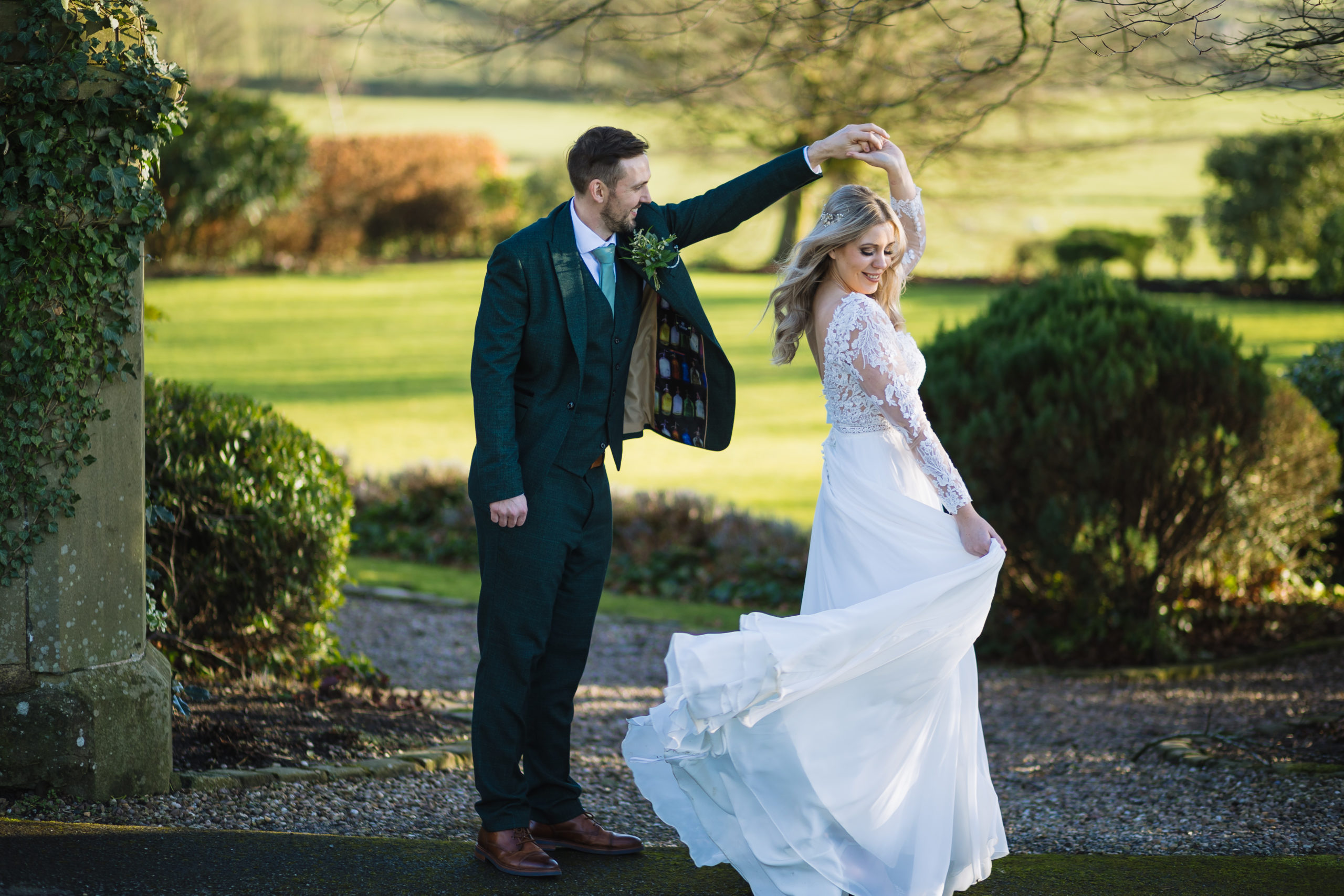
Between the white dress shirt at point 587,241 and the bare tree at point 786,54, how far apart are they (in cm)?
135

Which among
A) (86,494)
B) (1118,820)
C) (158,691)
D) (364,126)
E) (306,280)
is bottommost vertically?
(1118,820)

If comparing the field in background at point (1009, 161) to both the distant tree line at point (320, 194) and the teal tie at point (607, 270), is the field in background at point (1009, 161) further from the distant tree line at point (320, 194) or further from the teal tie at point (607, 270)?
the teal tie at point (607, 270)

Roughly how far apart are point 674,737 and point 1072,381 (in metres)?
3.83

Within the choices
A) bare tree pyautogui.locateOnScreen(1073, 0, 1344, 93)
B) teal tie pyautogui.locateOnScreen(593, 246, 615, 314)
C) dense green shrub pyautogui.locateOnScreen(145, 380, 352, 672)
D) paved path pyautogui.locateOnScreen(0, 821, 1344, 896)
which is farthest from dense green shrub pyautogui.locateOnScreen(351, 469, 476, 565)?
bare tree pyautogui.locateOnScreen(1073, 0, 1344, 93)

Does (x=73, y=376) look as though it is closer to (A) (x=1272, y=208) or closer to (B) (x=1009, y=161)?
(A) (x=1272, y=208)

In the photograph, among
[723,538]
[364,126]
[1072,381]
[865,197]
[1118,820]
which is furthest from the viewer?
[364,126]

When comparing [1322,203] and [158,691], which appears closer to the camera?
[158,691]

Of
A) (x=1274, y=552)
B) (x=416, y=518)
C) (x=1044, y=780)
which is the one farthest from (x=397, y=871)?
(x=416, y=518)

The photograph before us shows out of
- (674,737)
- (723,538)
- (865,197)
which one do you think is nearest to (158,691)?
(674,737)

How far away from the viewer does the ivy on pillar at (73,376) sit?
353 cm

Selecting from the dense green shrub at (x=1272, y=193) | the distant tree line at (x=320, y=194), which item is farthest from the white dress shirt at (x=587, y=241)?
the distant tree line at (x=320, y=194)

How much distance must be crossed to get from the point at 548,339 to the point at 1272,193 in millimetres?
20672

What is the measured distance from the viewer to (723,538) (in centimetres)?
889

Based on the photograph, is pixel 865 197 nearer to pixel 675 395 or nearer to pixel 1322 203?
pixel 675 395
